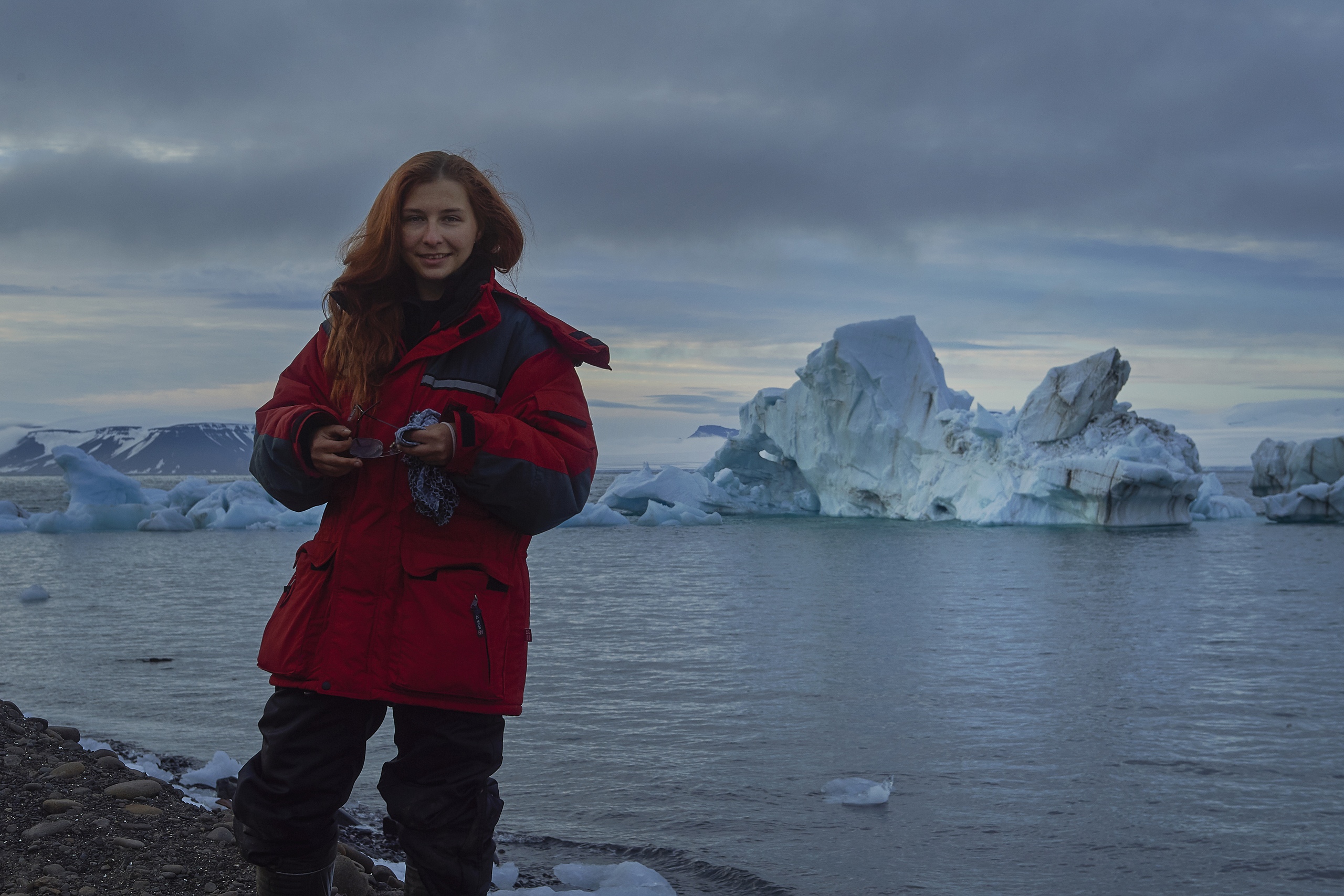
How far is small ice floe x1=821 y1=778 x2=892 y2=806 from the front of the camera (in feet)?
14.5

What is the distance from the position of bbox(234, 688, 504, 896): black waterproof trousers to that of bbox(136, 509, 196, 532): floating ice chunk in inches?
1094

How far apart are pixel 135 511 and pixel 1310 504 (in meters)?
33.5

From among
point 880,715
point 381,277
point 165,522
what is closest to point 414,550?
point 381,277

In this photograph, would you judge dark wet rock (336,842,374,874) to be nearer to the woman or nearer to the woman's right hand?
the woman

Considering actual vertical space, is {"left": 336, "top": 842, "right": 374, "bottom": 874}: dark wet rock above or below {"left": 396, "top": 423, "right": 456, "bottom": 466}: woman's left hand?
below

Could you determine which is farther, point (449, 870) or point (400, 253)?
point (400, 253)

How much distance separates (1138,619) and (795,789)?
27.8 ft

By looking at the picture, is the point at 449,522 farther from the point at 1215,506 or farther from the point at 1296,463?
the point at 1296,463

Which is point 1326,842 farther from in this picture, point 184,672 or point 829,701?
point 184,672

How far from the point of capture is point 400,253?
71.7 inches

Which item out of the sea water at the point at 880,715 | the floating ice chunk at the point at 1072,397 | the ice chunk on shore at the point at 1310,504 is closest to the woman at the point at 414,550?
the sea water at the point at 880,715

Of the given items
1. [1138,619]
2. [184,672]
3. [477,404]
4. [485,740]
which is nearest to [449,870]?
[485,740]

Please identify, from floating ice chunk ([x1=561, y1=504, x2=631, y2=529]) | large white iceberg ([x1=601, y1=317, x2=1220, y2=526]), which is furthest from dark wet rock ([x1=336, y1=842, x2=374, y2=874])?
floating ice chunk ([x1=561, y1=504, x2=631, y2=529])

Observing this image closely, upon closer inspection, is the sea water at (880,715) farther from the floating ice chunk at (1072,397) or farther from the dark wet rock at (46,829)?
the floating ice chunk at (1072,397)
